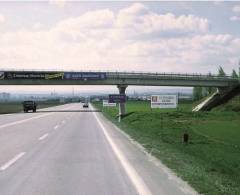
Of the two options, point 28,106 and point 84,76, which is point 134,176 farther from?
point 28,106

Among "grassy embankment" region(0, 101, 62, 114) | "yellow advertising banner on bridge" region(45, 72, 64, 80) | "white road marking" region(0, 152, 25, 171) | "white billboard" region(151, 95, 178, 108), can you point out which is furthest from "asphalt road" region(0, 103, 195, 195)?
"grassy embankment" region(0, 101, 62, 114)

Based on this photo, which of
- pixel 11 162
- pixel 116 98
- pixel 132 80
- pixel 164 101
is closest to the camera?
pixel 11 162

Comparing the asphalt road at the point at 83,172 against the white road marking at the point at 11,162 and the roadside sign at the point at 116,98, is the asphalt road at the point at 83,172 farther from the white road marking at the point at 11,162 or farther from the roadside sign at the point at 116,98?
the roadside sign at the point at 116,98

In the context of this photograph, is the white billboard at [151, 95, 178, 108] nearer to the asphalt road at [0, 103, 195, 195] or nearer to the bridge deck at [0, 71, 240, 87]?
the asphalt road at [0, 103, 195, 195]

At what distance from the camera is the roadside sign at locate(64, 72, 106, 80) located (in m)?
65.0

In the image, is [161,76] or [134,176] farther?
[161,76]

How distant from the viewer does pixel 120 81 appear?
65438 millimetres

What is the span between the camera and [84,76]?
6531 centimetres

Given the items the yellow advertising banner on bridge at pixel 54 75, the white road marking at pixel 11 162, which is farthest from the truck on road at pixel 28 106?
the white road marking at pixel 11 162

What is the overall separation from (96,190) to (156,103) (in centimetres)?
2511

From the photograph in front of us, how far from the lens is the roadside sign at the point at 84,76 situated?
65.0 metres

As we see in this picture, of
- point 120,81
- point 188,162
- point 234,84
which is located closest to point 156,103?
point 188,162

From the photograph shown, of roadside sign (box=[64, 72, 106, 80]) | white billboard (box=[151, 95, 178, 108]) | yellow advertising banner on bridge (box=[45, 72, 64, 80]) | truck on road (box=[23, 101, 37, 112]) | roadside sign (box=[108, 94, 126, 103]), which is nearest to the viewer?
white billboard (box=[151, 95, 178, 108])

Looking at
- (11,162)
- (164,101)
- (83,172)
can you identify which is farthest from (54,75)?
(83,172)
